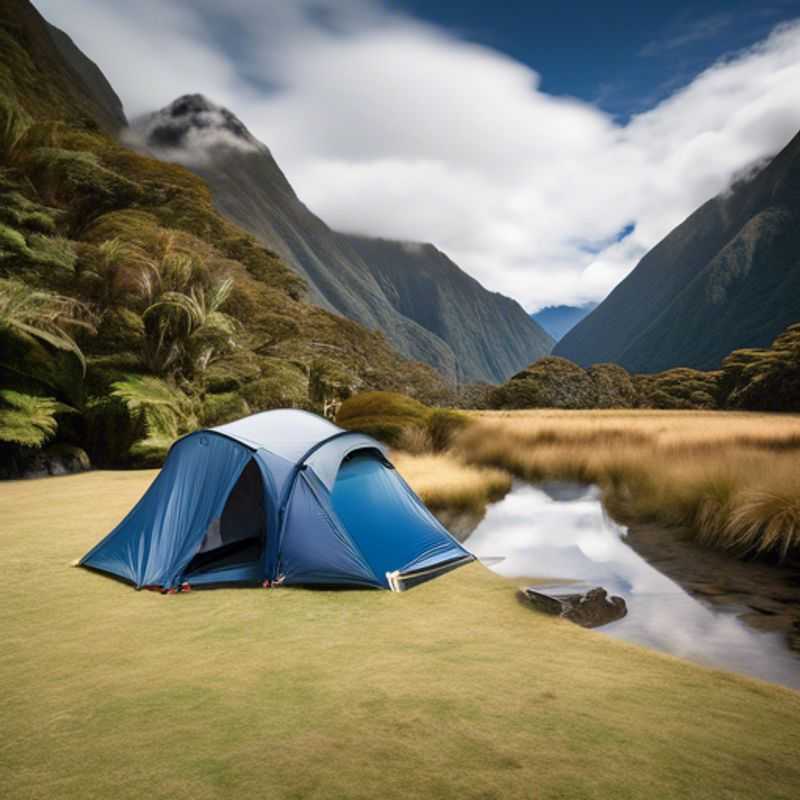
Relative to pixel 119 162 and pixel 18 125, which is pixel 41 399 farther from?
pixel 119 162

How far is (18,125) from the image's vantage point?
68.3 feet

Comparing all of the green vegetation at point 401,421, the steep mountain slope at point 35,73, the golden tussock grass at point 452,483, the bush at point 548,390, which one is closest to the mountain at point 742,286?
the bush at point 548,390

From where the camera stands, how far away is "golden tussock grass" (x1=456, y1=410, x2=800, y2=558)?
7566 millimetres

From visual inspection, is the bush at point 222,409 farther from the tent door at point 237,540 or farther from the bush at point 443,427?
the tent door at point 237,540

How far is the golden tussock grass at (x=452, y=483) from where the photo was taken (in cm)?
1065

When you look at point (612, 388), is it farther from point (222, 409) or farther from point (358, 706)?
point (358, 706)

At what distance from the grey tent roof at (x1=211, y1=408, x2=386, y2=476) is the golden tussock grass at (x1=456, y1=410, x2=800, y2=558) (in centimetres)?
470

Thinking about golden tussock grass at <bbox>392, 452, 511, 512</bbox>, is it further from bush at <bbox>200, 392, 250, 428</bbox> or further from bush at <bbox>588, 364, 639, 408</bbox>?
bush at <bbox>588, 364, 639, 408</bbox>

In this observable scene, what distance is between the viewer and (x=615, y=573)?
23.5ft

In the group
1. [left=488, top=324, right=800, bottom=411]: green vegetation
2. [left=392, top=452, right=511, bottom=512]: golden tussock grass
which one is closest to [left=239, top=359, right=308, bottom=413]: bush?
[left=392, top=452, right=511, bottom=512]: golden tussock grass

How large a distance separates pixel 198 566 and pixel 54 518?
425 cm

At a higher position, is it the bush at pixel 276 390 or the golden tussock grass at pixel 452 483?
the bush at pixel 276 390

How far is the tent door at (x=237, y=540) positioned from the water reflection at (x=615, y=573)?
111 inches

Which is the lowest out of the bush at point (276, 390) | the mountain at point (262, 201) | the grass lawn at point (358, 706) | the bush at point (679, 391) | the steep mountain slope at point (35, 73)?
the grass lawn at point (358, 706)
